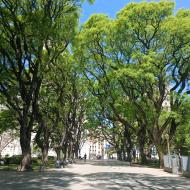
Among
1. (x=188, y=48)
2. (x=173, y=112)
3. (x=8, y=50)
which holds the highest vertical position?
(x=188, y=48)

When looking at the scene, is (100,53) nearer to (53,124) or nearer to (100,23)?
(100,23)

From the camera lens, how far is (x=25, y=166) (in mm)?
28578

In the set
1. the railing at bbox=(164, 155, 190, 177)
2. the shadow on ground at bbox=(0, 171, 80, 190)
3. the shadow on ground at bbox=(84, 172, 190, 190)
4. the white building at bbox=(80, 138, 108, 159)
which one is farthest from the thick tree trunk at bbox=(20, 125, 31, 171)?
the white building at bbox=(80, 138, 108, 159)

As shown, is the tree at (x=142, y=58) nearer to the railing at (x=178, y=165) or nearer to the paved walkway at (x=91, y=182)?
the railing at (x=178, y=165)

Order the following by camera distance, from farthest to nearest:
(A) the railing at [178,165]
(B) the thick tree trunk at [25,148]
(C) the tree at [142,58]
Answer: (C) the tree at [142,58], (B) the thick tree trunk at [25,148], (A) the railing at [178,165]

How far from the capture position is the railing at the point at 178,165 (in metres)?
26.4

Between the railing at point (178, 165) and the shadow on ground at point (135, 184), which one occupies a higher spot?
the railing at point (178, 165)

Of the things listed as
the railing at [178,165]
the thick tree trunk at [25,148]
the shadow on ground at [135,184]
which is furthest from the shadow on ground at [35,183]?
the railing at [178,165]

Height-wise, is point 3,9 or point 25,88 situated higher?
point 3,9

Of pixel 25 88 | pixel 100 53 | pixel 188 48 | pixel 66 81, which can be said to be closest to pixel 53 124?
pixel 66 81

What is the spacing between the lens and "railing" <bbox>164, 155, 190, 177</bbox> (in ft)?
86.6

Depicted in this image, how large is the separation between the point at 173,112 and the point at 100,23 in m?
11.2

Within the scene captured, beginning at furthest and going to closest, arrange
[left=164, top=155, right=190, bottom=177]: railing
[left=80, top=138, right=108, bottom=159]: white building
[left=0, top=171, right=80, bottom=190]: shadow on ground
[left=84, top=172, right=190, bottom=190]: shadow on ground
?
1. [left=80, top=138, right=108, bottom=159]: white building
2. [left=164, top=155, right=190, bottom=177]: railing
3. [left=84, top=172, right=190, bottom=190]: shadow on ground
4. [left=0, top=171, right=80, bottom=190]: shadow on ground

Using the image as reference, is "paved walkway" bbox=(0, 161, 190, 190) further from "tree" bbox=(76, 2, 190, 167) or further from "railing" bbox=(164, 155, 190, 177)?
"tree" bbox=(76, 2, 190, 167)
